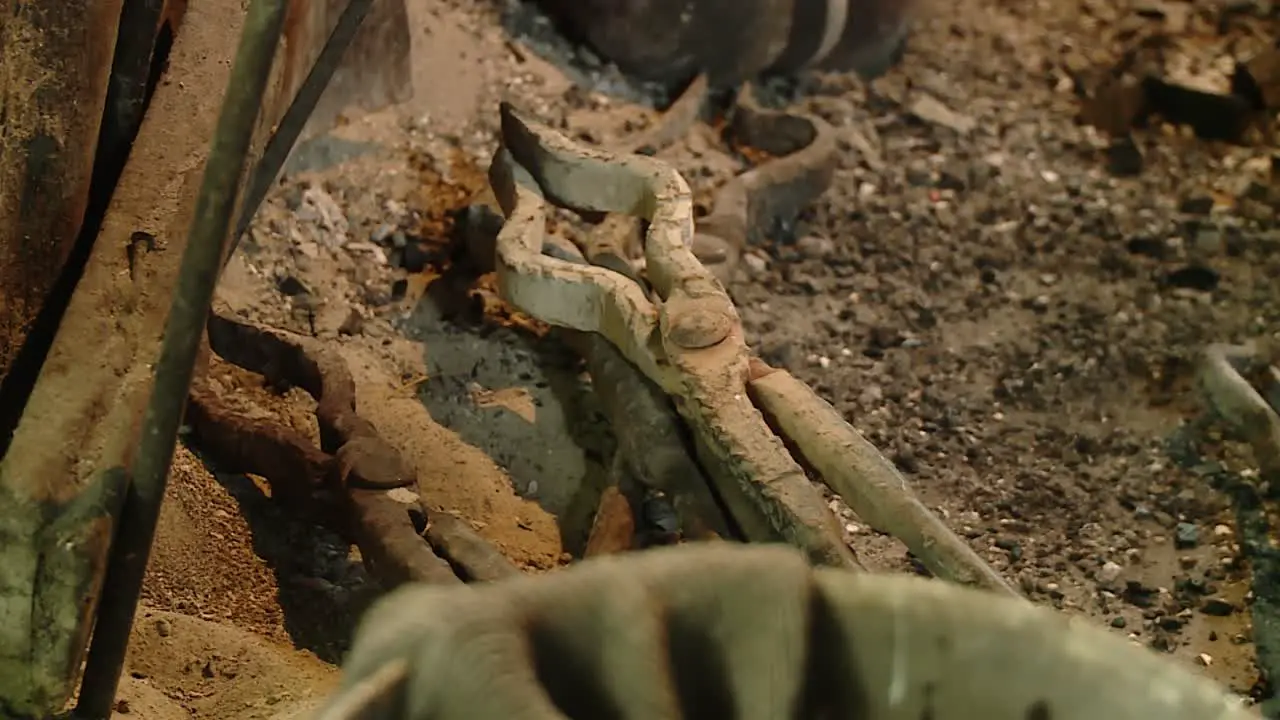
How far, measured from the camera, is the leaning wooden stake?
1.22 meters

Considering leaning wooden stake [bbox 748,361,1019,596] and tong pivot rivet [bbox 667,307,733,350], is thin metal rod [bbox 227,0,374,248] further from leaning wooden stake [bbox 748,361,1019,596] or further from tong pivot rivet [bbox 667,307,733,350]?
leaning wooden stake [bbox 748,361,1019,596]

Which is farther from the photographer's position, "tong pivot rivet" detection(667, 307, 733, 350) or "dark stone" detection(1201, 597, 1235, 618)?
"dark stone" detection(1201, 597, 1235, 618)

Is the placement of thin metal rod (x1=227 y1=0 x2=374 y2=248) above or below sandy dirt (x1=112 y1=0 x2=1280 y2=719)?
above

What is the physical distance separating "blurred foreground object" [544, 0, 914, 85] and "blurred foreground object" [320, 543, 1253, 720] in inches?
80.7

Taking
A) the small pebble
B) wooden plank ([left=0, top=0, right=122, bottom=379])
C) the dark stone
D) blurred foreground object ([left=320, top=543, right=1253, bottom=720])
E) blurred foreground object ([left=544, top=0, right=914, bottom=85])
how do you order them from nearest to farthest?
A: blurred foreground object ([left=320, top=543, right=1253, bottom=720]) < wooden plank ([left=0, top=0, right=122, bottom=379]) < the dark stone < the small pebble < blurred foreground object ([left=544, top=0, right=914, bottom=85])

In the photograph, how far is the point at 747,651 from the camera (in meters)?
0.78

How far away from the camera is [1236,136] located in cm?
282

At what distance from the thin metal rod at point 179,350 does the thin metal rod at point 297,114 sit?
50 cm

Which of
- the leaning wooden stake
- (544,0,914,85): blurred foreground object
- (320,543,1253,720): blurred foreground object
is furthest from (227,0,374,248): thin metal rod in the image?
(544,0,914,85): blurred foreground object

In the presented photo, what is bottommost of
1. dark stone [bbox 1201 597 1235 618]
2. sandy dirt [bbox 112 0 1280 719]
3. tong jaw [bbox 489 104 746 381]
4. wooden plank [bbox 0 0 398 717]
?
dark stone [bbox 1201 597 1235 618]

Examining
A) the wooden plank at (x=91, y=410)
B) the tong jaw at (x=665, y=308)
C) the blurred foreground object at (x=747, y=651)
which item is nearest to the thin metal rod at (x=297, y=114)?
the wooden plank at (x=91, y=410)

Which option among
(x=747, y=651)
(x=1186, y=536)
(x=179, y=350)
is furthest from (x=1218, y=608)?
(x=179, y=350)

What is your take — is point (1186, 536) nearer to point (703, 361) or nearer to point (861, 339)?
point (861, 339)

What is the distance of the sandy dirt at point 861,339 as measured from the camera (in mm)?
1519
